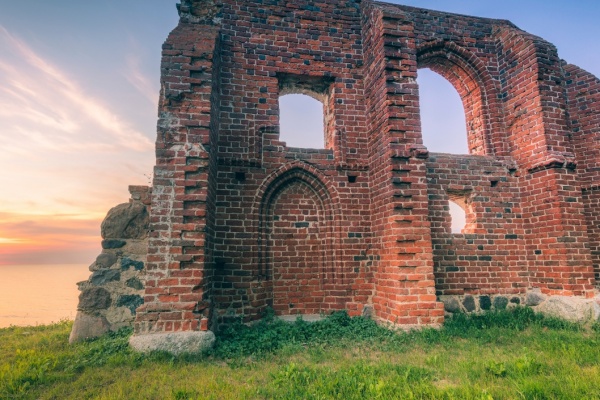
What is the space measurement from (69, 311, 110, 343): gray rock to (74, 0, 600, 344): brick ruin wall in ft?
5.14

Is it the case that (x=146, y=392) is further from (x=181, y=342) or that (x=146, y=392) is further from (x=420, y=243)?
(x=420, y=243)

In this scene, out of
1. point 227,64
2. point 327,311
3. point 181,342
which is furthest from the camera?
point 227,64

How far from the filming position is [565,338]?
464 cm

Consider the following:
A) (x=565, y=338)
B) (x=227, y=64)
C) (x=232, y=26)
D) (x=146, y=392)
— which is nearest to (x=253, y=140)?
(x=227, y=64)

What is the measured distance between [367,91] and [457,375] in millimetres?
5158

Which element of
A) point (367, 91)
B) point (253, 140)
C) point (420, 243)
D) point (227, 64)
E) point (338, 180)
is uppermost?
point (227, 64)

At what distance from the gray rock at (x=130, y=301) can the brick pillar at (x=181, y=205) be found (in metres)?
1.11

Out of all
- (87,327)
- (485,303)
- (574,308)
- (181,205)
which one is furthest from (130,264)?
(574,308)

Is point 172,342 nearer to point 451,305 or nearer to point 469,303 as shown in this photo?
point 451,305

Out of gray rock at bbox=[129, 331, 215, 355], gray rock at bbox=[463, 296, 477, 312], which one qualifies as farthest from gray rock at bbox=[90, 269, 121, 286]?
gray rock at bbox=[463, 296, 477, 312]

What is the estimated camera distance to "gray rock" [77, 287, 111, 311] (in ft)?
17.5

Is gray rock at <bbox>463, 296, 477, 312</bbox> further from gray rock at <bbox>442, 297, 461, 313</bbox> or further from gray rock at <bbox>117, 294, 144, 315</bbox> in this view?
gray rock at <bbox>117, 294, 144, 315</bbox>

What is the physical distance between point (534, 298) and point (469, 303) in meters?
1.32

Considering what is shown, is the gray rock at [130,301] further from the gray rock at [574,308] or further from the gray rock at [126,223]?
the gray rock at [574,308]
